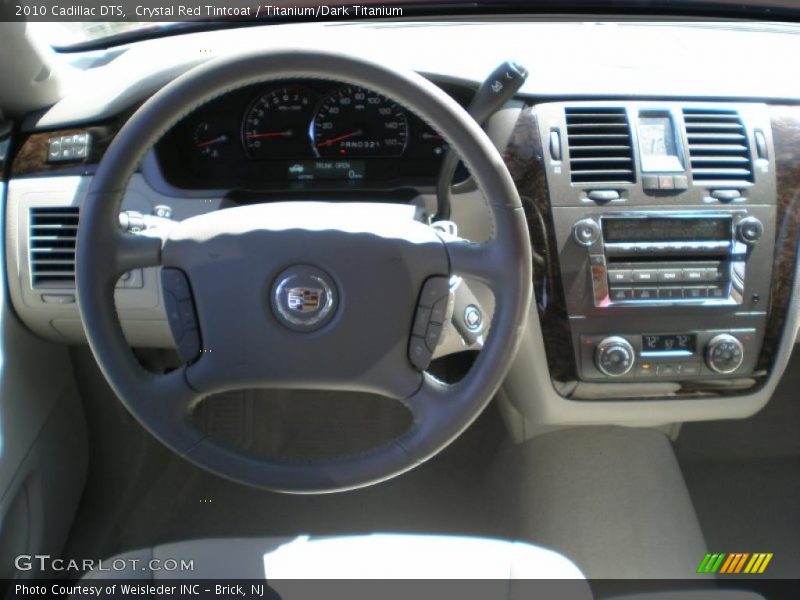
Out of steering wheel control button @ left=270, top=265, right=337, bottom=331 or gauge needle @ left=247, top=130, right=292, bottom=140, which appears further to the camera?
gauge needle @ left=247, top=130, right=292, bottom=140

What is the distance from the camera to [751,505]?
2.29m

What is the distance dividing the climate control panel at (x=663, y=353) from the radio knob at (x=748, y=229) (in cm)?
20

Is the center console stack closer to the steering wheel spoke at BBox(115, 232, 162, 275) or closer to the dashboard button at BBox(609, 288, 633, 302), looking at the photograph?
the dashboard button at BBox(609, 288, 633, 302)

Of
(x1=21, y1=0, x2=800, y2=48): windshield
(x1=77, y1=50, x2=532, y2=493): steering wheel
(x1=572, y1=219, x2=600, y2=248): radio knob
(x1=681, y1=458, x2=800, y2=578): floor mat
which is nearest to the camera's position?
(x1=77, y1=50, x2=532, y2=493): steering wheel

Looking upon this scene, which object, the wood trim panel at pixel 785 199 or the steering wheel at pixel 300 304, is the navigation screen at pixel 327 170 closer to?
the steering wheel at pixel 300 304

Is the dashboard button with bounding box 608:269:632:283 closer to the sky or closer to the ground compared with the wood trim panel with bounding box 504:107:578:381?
closer to the ground

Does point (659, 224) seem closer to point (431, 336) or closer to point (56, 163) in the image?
point (431, 336)

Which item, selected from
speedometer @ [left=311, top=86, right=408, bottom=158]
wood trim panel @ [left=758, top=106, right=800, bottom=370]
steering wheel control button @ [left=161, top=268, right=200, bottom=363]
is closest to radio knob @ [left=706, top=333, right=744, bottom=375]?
wood trim panel @ [left=758, top=106, right=800, bottom=370]

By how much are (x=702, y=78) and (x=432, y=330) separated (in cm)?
89

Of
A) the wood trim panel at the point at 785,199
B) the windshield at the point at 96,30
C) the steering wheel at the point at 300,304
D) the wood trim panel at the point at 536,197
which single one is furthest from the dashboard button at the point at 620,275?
the windshield at the point at 96,30

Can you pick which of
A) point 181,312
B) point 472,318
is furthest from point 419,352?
point 181,312

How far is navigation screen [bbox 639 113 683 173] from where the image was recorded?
166 cm

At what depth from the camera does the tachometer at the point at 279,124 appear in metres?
1.73

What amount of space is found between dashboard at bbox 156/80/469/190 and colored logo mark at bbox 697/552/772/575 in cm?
118
